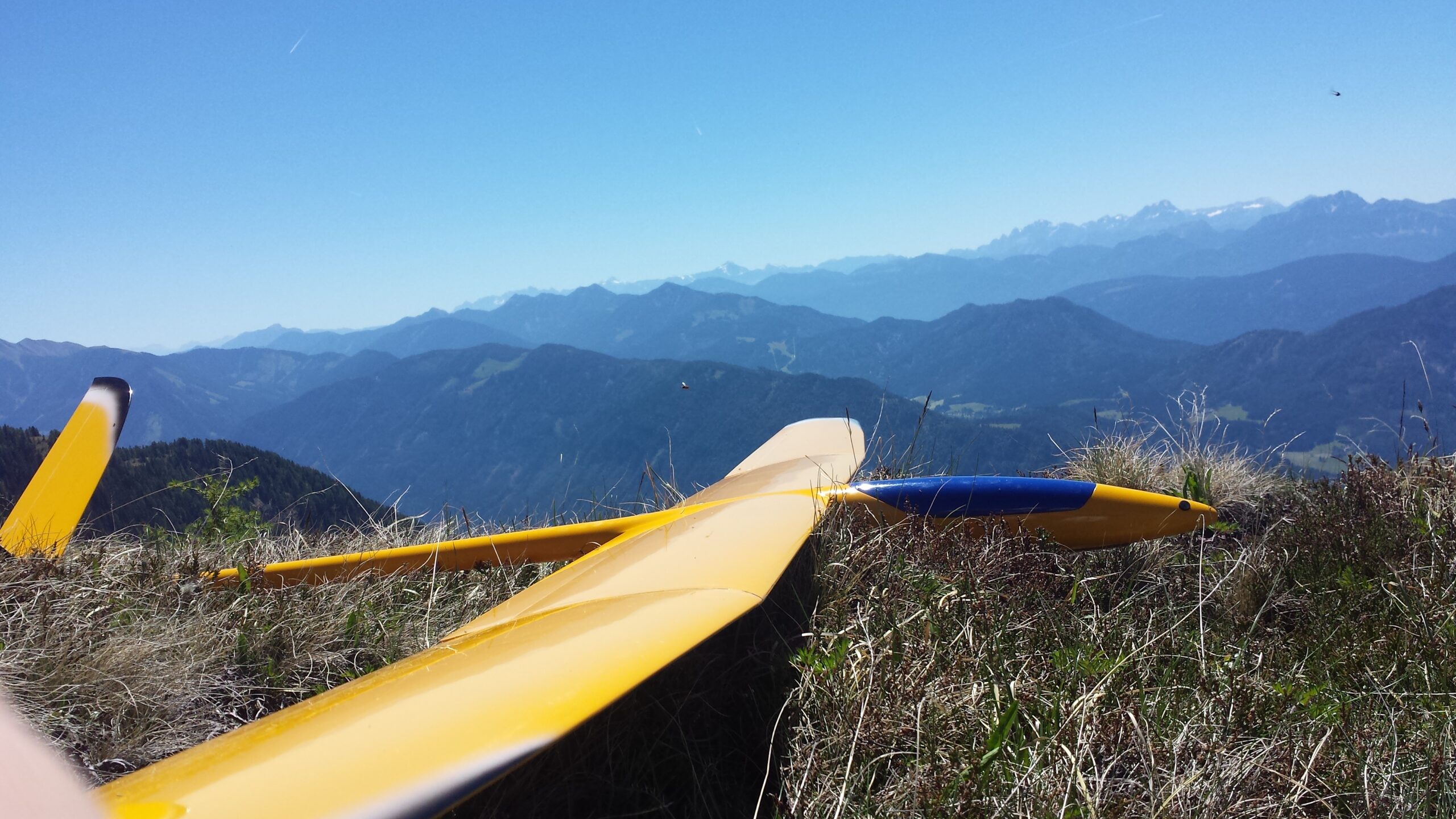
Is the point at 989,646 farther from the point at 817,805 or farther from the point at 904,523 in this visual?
the point at 904,523

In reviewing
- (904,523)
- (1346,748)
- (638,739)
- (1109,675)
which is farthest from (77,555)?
(1346,748)

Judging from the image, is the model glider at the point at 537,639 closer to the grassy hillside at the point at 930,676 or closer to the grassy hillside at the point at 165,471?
the grassy hillside at the point at 930,676

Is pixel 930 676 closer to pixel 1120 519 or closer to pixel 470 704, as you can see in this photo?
pixel 470 704

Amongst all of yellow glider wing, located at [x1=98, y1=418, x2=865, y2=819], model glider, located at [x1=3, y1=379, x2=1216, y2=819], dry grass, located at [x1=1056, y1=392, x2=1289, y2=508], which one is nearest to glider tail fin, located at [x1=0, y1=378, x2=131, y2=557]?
model glider, located at [x1=3, y1=379, x2=1216, y2=819]

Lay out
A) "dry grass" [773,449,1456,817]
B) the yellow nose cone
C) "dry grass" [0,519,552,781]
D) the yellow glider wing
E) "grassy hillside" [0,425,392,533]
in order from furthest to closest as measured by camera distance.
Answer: "grassy hillside" [0,425,392,533]
the yellow nose cone
"dry grass" [0,519,552,781]
"dry grass" [773,449,1456,817]
the yellow glider wing

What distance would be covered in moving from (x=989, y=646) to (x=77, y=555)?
5.41 m

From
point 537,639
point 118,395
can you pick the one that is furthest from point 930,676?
point 118,395

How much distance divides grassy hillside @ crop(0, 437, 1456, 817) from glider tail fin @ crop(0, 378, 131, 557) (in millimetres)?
588

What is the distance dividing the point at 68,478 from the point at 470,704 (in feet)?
18.1

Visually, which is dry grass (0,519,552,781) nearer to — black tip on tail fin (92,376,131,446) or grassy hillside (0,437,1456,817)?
grassy hillside (0,437,1456,817)

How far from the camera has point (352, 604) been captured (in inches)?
138

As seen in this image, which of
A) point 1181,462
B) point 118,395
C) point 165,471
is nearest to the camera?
point 118,395

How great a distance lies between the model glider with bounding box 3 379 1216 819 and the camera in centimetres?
144

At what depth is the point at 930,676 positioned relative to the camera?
2459mm
